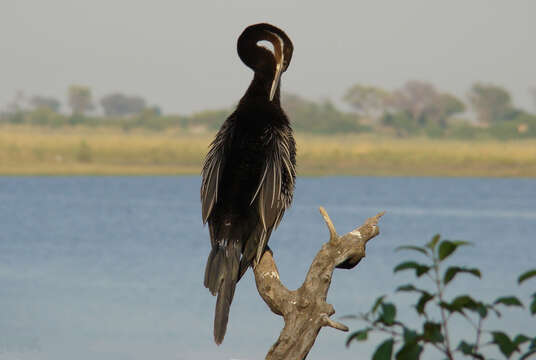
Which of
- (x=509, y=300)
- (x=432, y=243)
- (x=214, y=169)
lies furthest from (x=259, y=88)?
(x=509, y=300)

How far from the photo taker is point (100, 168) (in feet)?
162

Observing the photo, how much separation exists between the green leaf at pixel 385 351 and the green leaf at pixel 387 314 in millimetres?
65

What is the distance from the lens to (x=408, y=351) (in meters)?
1.93

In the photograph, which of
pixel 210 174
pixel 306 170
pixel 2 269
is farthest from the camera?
pixel 306 170

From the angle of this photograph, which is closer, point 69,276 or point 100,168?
point 69,276

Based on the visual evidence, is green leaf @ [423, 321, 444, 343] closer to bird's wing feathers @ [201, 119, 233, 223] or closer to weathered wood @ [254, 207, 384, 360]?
weathered wood @ [254, 207, 384, 360]

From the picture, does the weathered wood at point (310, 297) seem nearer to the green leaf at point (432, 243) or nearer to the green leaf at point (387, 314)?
the green leaf at point (432, 243)

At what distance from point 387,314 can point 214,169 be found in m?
3.29

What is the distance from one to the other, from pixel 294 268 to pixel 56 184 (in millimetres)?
34934

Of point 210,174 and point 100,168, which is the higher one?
point 100,168

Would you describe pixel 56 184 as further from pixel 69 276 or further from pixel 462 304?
pixel 462 304

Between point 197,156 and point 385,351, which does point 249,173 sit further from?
point 197,156

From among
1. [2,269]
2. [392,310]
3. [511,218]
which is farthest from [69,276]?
[511,218]

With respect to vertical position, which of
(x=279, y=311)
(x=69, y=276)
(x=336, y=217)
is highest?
(x=336, y=217)
